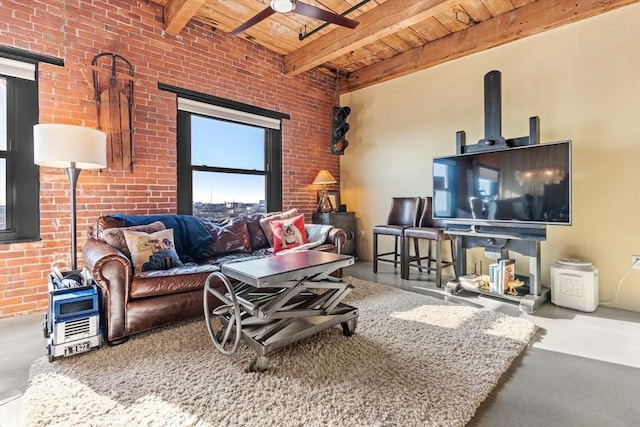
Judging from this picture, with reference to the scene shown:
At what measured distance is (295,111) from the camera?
4457 mm

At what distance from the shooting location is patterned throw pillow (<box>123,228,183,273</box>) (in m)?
2.29

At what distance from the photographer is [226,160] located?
150 inches

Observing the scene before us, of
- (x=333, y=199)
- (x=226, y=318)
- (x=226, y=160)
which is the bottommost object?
(x=226, y=318)

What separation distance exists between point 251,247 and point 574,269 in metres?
3.12

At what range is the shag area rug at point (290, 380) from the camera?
1.30 meters

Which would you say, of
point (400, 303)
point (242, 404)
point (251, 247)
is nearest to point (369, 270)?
point (400, 303)

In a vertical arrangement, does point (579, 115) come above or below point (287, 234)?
above

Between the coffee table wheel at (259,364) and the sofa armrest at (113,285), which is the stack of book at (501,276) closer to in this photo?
the coffee table wheel at (259,364)

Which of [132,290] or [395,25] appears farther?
[395,25]

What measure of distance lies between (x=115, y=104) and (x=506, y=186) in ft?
12.6

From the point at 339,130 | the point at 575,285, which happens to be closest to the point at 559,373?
the point at 575,285

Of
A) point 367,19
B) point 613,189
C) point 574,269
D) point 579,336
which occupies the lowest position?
point 579,336

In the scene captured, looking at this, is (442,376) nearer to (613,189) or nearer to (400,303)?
(400,303)

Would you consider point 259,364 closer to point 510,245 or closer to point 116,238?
point 116,238
